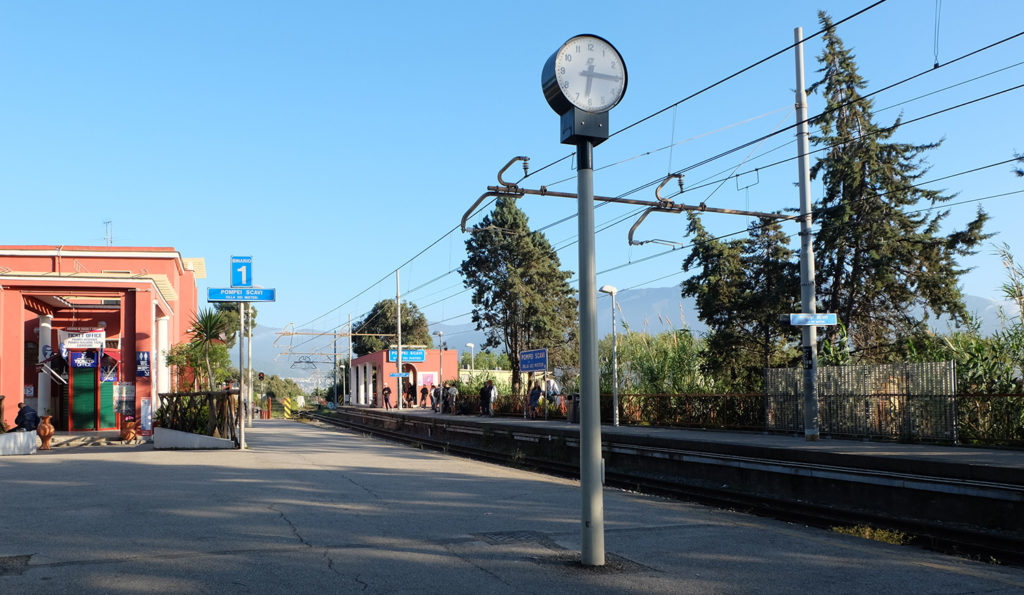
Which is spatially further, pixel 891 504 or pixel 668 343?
pixel 668 343

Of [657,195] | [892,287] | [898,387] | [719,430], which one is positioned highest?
[657,195]

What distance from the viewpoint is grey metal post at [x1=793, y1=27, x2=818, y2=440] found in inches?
739

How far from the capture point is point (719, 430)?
24.3 meters

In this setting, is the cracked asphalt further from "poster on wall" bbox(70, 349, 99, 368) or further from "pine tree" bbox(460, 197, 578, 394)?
"pine tree" bbox(460, 197, 578, 394)

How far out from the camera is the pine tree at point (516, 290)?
52406 mm

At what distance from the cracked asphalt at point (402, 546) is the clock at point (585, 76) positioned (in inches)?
146

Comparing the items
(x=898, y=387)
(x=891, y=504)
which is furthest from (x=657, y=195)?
(x=891, y=504)

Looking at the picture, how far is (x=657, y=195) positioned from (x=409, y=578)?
50.2 ft

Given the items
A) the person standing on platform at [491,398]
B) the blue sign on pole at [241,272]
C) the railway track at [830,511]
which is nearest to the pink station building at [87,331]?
the blue sign on pole at [241,272]

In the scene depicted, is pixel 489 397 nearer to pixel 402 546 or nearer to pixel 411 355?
pixel 411 355

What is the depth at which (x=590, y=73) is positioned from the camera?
6.83 meters

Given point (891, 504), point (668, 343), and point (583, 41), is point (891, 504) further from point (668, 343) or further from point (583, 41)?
point (668, 343)

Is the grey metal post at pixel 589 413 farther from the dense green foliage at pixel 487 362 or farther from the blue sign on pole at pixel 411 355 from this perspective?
the dense green foliage at pixel 487 362

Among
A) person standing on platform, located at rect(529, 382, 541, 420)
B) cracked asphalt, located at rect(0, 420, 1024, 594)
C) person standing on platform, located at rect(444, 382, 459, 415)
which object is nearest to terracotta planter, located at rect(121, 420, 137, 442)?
cracked asphalt, located at rect(0, 420, 1024, 594)
